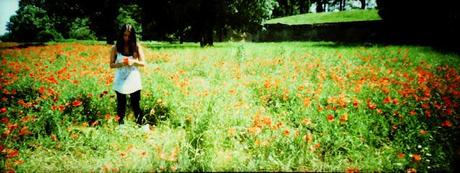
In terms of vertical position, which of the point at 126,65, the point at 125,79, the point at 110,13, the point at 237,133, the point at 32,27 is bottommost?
the point at 237,133

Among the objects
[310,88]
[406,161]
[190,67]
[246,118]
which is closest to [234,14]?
[190,67]

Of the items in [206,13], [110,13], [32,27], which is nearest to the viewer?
[206,13]

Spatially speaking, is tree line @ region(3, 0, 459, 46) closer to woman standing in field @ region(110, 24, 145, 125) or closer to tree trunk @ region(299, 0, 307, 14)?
woman standing in field @ region(110, 24, 145, 125)

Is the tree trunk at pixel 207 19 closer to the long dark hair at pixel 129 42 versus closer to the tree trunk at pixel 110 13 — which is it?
the tree trunk at pixel 110 13

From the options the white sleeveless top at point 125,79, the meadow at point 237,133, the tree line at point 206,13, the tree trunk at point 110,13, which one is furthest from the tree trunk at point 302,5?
the white sleeveless top at point 125,79

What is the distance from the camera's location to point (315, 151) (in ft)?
15.7

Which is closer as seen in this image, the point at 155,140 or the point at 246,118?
the point at 155,140

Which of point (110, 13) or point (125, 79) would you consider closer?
point (125, 79)

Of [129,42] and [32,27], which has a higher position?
[32,27]

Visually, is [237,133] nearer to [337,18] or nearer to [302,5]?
[337,18]

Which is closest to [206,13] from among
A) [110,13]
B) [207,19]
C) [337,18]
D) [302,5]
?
[207,19]

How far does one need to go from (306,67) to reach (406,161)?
7283mm

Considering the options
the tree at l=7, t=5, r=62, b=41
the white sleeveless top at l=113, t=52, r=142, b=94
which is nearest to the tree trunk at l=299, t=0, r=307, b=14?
the tree at l=7, t=5, r=62, b=41

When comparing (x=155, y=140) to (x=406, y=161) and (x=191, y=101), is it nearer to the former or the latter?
(x=191, y=101)
